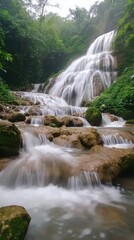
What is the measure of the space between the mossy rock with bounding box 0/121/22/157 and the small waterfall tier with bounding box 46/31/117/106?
9.99 m

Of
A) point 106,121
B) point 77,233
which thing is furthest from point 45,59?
point 77,233

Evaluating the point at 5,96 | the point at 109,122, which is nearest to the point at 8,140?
the point at 109,122

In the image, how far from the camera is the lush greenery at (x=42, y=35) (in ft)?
52.4

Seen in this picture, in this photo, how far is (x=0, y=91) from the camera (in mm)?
12227

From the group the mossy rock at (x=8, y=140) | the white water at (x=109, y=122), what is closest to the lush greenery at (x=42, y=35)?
the white water at (x=109, y=122)

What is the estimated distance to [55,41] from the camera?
74.5ft

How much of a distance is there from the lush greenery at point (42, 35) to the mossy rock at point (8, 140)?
6.22m

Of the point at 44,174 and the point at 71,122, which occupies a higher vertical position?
the point at 71,122

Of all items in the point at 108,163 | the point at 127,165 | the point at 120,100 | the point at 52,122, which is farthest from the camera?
the point at 120,100

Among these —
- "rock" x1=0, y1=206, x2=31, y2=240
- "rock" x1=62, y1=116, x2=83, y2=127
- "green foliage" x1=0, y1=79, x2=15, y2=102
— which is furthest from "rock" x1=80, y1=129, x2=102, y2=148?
"green foliage" x1=0, y1=79, x2=15, y2=102

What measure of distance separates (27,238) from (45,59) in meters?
21.6

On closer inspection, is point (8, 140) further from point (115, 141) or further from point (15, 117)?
point (15, 117)

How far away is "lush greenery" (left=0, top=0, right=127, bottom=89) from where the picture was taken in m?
16.0

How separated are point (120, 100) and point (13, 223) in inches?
401
